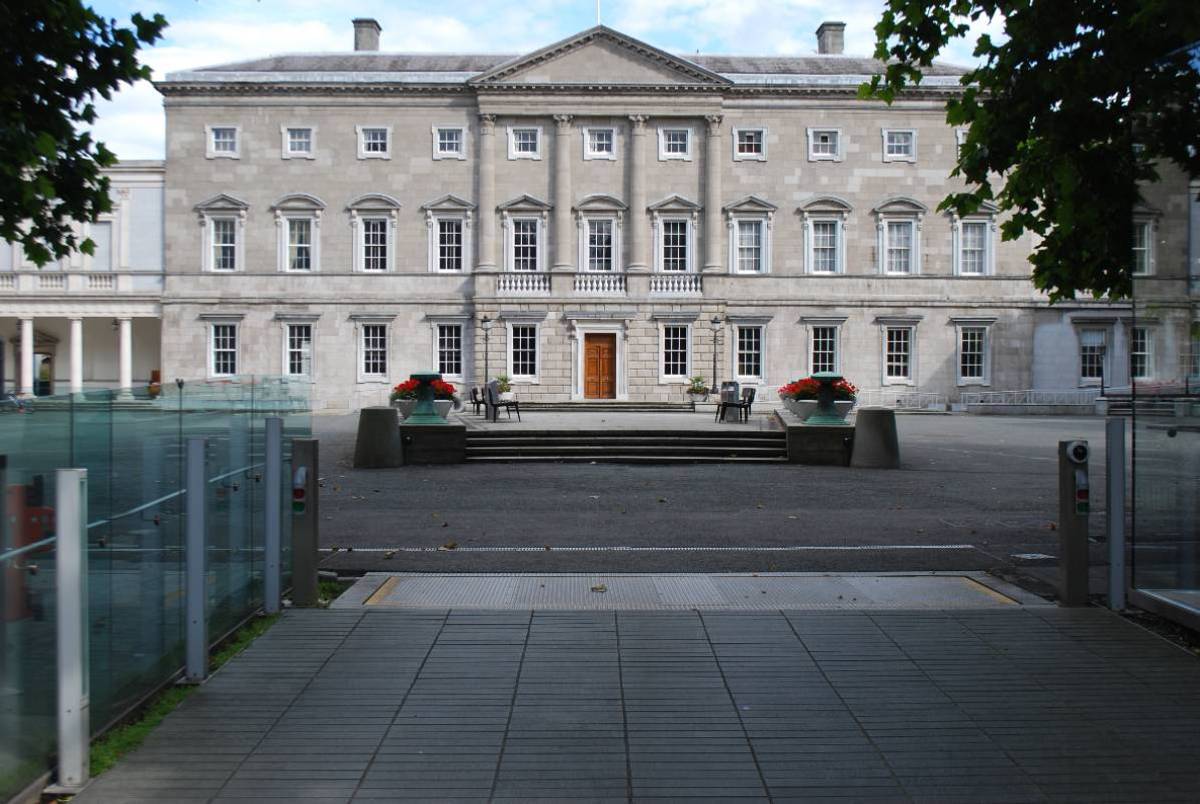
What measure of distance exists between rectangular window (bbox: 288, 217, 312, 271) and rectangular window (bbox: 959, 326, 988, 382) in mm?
29122

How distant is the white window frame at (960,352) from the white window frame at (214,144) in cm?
3271

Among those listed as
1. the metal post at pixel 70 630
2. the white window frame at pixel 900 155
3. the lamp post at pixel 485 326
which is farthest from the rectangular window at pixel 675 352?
the metal post at pixel 70 630

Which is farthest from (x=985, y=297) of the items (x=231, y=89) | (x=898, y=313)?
(x=231, y=89)

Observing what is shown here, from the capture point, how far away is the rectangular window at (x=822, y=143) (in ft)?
156

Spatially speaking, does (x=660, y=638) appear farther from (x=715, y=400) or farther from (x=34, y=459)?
(x=715, y=400)

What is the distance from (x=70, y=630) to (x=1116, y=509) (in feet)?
25.2

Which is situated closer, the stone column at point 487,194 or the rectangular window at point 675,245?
the stone column at point 487,194

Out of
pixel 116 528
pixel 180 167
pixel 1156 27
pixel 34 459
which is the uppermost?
pixel 180 167

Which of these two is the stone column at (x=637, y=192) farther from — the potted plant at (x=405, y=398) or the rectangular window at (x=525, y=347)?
the potted plant at (x=405, y=398)

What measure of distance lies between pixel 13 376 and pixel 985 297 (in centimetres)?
4482

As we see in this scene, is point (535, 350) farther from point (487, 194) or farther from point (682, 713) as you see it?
point (682, 713)

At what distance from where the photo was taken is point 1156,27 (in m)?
10.0

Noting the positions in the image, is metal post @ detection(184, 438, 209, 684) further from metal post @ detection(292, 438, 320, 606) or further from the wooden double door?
the wooden double door

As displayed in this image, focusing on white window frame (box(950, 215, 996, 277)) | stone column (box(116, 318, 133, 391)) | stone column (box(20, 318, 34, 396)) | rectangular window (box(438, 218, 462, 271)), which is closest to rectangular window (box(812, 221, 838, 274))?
white window frame (box(950, 215, 996, 277))
